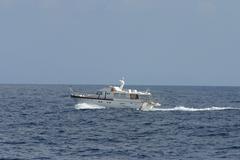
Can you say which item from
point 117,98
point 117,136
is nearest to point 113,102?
point 117,98

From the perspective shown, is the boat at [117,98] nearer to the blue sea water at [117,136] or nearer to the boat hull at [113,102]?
the boat hull at [113,102]

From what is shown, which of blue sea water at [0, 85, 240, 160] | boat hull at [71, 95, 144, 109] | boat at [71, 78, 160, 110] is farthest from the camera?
boat hull at [71, 95, 144, 109]

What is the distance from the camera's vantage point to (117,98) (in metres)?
88.4

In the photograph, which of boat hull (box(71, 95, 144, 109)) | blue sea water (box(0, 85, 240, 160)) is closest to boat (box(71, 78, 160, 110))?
boat hull (box(71, 95, 144, 109))

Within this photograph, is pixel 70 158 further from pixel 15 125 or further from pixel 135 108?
pixel 135 108

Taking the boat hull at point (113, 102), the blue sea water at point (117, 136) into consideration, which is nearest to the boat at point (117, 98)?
the boat hull at point (113, 102)

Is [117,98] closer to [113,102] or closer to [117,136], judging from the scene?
[113,102]

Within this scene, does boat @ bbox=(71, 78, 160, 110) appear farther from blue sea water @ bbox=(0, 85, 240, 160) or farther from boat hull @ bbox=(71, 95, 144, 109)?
blue sea water @ bbox=(0, 85, 240, 160)

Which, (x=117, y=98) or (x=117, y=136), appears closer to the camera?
(x=117, y=136)

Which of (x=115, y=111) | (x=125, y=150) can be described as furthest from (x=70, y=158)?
(x=115, y=111)

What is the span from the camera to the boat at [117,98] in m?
87.9

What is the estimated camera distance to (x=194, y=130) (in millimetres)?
63469

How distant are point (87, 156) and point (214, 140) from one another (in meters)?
15.4

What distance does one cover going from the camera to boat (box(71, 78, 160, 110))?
87906mm
